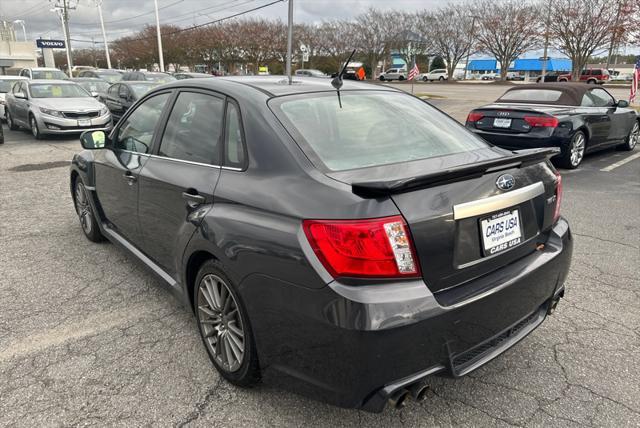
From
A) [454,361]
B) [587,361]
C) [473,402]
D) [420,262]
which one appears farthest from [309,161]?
[587,361]

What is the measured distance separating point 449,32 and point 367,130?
202 ft

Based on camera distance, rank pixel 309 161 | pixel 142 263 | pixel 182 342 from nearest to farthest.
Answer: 1. pixel 309 161
2. pixel 182 342
3. pixel 142 263

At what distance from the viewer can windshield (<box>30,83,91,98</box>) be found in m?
A: 12.5

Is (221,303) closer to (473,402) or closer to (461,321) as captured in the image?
(461,321)

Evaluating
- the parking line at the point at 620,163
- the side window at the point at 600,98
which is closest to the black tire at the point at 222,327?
the parking line at the point at 620,163

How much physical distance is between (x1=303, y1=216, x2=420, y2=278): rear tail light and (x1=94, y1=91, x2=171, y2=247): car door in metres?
1.91

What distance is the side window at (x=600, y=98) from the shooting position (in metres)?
8.70

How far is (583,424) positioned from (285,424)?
1.43m

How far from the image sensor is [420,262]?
A: 185 cm

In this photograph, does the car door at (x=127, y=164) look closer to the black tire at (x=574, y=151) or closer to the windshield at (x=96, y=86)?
the black tire at (x=574, y=151)

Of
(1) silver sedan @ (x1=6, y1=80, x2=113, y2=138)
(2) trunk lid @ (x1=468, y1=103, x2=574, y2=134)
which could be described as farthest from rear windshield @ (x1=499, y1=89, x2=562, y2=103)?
(1) silver sedan @ (x1=6, y1=80, x2=113, y2=138)

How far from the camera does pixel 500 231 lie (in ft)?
6.91

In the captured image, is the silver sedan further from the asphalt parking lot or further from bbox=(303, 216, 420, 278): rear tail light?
bbox=(303, 216, 420, 278): rear tail light

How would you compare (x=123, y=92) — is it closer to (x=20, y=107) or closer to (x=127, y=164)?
(x=20, y=107)
